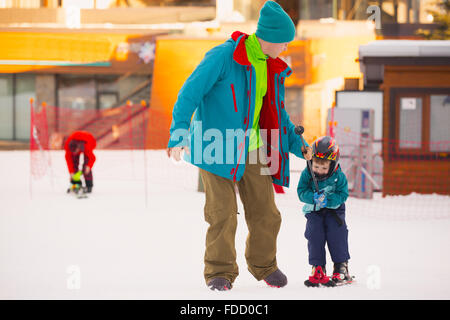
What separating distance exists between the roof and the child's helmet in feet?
21.0

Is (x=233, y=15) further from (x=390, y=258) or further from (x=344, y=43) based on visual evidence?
(x=390, y=258)

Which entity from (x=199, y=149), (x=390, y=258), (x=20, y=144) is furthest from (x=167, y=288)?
(x=20, y=144)

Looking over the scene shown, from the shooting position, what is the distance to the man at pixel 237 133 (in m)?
4.01

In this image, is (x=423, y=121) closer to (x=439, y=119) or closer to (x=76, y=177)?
(x=439, y=119)

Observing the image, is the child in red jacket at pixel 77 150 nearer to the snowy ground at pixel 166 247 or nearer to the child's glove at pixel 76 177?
the child's glove at pixel 76 177

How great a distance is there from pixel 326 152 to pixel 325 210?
0.42 m

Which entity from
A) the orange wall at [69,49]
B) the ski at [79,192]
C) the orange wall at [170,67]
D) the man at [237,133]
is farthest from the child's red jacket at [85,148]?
the orange wall at [69,49]

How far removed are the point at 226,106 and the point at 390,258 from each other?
2.36 m

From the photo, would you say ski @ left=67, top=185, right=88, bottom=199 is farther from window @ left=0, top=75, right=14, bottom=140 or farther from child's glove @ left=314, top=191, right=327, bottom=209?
window @ left=0, top=75, right=14, bottom=140

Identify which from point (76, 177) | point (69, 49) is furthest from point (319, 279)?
point (69, 49)

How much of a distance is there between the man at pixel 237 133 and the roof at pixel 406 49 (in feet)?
21.4

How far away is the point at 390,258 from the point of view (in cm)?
552

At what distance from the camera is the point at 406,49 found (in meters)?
10.5

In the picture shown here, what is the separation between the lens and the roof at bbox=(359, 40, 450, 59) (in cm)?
1041
